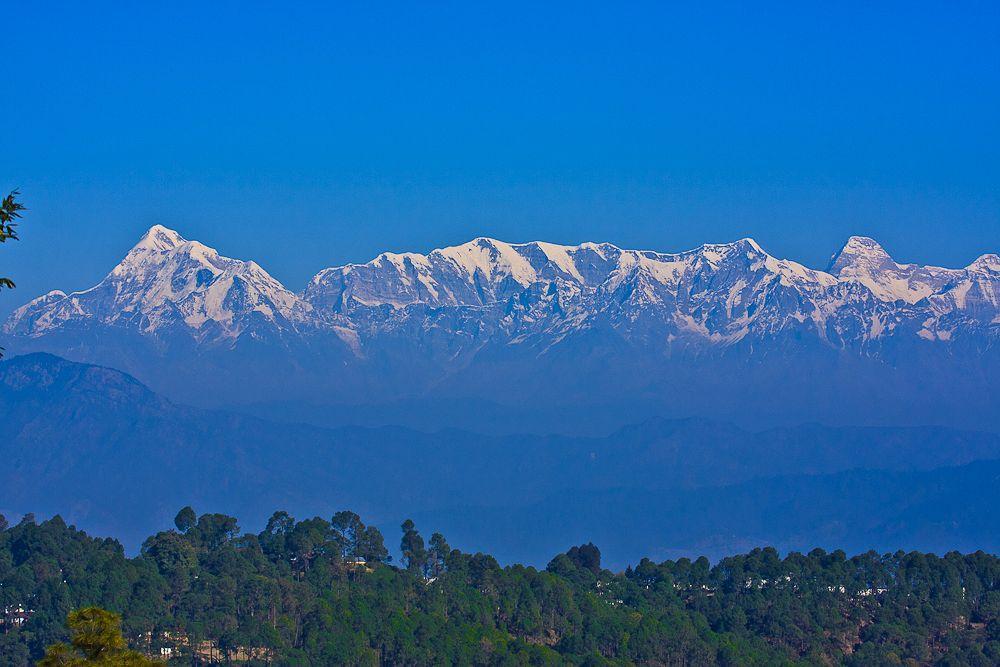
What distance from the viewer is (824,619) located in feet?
452

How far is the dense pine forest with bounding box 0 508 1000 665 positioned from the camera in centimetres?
11988

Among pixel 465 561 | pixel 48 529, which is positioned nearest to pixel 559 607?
pixel 465 561

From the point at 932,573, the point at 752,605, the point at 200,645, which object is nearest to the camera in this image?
the point at 200,645

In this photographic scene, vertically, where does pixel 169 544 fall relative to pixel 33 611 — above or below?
above

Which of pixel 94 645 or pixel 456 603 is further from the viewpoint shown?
pixel 456 603

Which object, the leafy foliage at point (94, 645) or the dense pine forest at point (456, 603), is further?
the dense pine forest at point (456, 603)

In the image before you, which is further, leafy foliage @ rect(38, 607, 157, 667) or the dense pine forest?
the dense pine forest

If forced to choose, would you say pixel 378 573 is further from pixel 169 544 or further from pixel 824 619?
pixel 824 619

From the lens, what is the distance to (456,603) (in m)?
131

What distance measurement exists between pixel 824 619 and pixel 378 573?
3727cm

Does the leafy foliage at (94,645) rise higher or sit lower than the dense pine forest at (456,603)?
lower

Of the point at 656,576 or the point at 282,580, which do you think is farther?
the point at 656,576

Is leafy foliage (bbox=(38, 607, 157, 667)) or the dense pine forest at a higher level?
the dense pine forest

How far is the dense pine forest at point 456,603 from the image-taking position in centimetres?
11988
